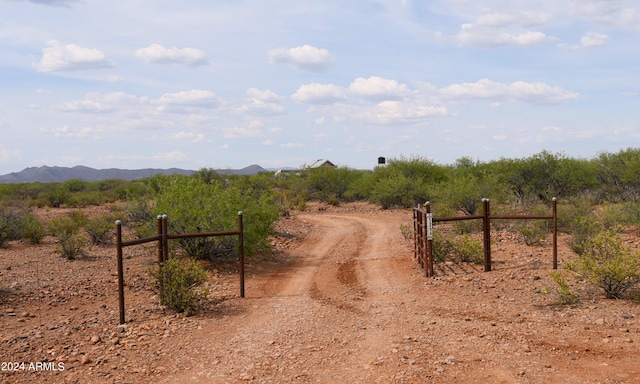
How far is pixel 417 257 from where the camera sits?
13.0m

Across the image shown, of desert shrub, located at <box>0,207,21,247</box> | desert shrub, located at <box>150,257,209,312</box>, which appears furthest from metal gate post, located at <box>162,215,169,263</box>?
desert shrub, located at <box>0,207,21,247</box>

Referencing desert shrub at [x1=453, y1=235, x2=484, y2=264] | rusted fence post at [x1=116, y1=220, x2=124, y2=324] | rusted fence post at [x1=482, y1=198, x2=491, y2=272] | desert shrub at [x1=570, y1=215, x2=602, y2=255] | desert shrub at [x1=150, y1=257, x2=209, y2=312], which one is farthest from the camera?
desert shrub at [x1=570, y1=215, x2=602, y2=255]

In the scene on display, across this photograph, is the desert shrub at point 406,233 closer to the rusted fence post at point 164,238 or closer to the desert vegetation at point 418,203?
the desert vegetation at point 418,203

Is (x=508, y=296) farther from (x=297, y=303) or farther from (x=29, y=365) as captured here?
(x=29, y=365)

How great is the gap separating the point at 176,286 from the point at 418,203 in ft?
50.0

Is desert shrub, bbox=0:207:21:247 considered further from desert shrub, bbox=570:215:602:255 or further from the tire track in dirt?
desert shrub, bbox=570:215:602:255

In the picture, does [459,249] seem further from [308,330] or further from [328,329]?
[308,330]

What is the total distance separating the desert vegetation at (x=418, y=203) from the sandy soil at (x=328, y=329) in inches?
29.3

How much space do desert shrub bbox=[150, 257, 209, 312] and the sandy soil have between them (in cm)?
23

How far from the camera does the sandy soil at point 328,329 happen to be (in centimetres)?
634

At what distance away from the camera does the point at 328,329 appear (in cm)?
793

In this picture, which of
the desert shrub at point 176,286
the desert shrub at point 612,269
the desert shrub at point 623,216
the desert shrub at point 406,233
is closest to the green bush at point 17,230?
the desert shrub at point 176,286

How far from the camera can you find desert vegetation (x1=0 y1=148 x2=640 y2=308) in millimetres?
12250

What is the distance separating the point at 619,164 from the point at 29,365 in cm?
3046
